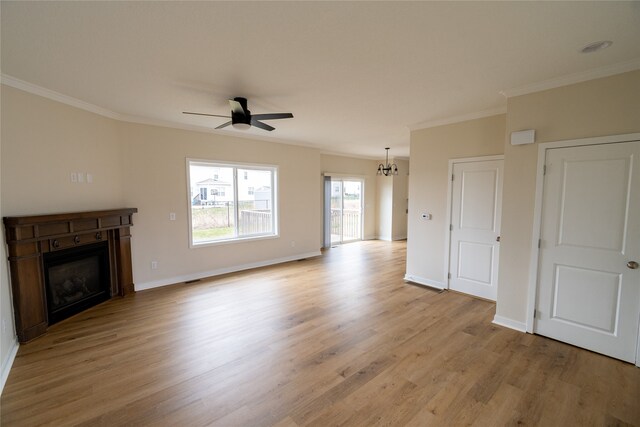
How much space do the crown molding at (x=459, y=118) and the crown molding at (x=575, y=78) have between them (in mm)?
594

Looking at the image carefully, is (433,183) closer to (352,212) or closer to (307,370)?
(307,370)

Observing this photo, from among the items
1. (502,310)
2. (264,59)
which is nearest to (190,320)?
(264,59)

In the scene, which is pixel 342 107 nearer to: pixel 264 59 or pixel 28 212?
pixel 264 59

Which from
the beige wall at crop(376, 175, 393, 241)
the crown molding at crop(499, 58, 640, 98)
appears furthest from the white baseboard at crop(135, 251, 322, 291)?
the crown molding at crop(499, 58, 640, 98)

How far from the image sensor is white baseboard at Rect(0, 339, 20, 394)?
88.9 inches

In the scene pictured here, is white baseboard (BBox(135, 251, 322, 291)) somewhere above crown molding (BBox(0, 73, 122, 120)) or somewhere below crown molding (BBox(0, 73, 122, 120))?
below

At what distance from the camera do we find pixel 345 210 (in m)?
8.73

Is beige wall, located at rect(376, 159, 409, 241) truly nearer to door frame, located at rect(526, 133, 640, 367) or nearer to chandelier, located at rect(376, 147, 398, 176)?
chandelier, located at rect(376, 147, 398, 176)

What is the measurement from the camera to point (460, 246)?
4.28 metres

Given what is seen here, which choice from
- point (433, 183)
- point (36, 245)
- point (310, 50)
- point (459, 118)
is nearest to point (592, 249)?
point (433, 183)

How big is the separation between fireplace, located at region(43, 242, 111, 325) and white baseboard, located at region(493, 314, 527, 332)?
5212mm

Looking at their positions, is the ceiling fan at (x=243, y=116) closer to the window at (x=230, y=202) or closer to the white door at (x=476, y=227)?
the window at (x=230, y=202)

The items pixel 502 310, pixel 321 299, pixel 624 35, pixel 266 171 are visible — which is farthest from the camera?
pixel 266 171

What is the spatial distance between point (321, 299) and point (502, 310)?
2280mm
